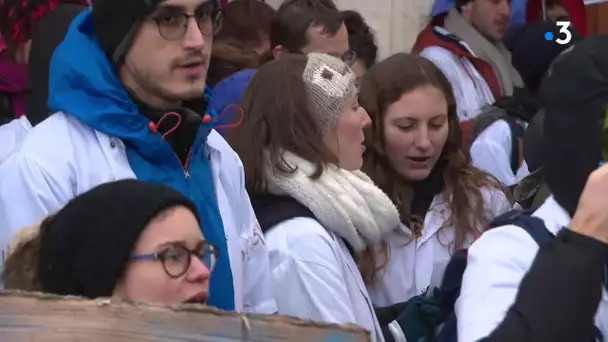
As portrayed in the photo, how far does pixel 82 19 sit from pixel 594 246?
5.00ft

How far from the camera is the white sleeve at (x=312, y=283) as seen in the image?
121 inches

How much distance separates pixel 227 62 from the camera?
16.3 feet

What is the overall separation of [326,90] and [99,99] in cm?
75

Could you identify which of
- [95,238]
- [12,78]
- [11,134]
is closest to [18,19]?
[12,78]

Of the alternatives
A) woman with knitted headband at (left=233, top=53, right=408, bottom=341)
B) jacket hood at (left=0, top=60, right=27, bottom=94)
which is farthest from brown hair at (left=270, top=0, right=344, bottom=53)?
woman with knitted headband at (left=233, top=53, right=408, bottom=341)

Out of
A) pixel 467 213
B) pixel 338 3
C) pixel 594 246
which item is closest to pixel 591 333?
pixel 594 246

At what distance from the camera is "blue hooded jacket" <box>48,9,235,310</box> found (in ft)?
9.28

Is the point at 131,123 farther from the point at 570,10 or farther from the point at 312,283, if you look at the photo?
the point at 570,10

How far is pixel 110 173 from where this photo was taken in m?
2.78

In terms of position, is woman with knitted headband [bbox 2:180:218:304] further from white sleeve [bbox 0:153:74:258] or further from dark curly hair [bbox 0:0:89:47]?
dark curly hair [bbox 0:0:89:47]

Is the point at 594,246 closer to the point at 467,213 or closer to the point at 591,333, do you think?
the point at 591,333

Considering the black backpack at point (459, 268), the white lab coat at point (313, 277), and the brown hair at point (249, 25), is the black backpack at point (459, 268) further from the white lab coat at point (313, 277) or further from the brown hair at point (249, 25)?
the brown hair at point (249, 25)

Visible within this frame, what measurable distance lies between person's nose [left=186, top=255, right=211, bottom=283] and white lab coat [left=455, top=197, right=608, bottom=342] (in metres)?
0.53

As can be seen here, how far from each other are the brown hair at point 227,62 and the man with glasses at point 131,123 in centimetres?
192
